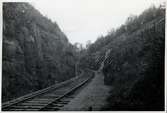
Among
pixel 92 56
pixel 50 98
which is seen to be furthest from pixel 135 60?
pixel 50 98

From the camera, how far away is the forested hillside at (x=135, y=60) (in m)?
4.91

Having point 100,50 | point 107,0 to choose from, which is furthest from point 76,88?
point 107,0

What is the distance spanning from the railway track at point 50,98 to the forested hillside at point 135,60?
1.72 feet

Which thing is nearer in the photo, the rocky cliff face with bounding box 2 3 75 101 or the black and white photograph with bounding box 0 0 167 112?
the black and white photograph with bounding box 0 0 167 112

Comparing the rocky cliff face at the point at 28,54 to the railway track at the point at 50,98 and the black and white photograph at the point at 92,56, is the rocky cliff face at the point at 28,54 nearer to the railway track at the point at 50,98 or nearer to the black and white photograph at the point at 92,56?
the black and white photograph at the point at 92,56

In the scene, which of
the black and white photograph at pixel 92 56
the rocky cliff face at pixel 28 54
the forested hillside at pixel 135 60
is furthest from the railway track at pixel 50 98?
the forested hillside at pixel 135 60

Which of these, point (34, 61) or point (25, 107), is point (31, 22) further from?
point (25, 107)

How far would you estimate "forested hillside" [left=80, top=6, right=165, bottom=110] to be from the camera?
4910 millimetres

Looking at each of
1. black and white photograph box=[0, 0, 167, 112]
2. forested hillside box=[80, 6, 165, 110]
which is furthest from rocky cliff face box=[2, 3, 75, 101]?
forested hillside box=[80, 6, 165, 110]

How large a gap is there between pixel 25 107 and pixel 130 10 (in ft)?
7.91

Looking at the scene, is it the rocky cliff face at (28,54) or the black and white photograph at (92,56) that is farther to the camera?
the rocky cliff face at (28,54)

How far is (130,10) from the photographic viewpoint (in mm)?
5133

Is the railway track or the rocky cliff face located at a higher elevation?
the rocky cliff face

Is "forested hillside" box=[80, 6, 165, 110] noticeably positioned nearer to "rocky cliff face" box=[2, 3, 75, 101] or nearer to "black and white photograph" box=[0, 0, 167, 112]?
"black and white photograph" box=[0, 0, 167, 112]
